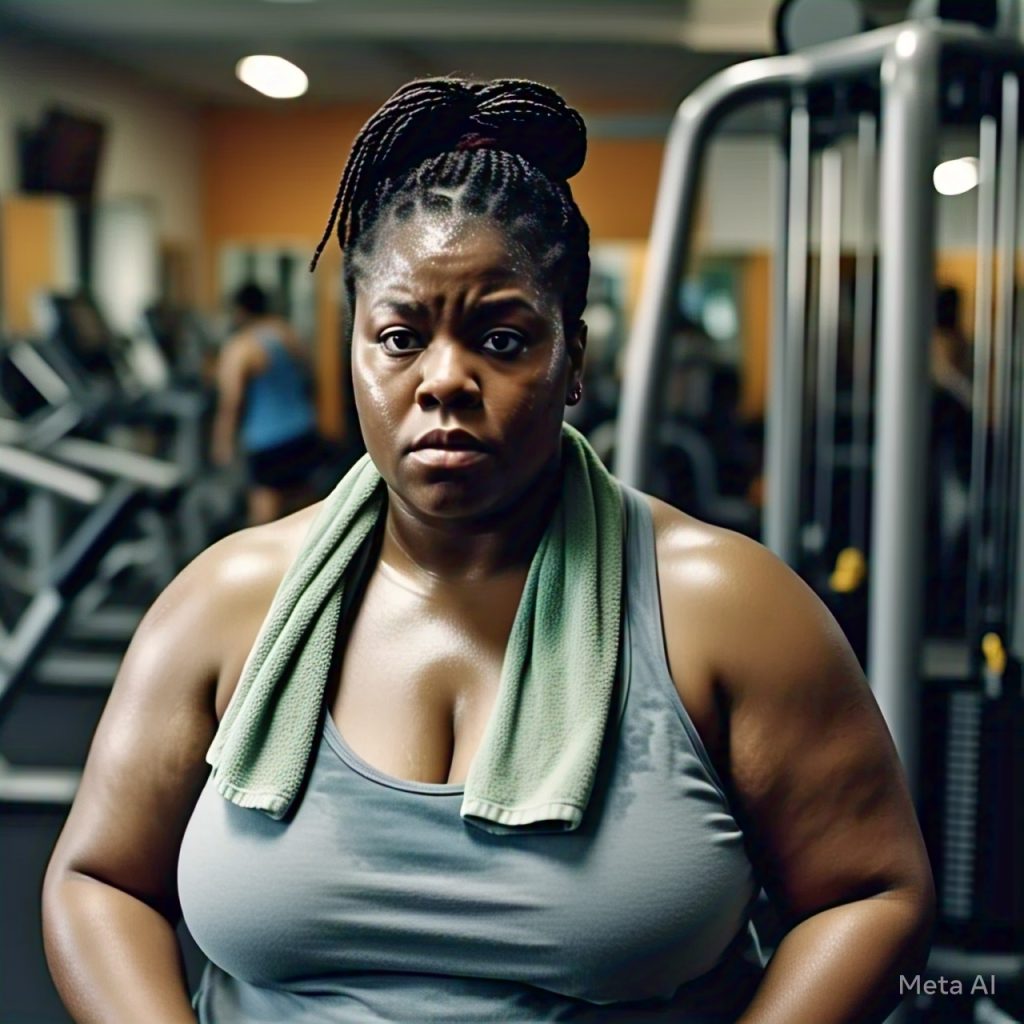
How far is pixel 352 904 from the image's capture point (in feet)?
1.91

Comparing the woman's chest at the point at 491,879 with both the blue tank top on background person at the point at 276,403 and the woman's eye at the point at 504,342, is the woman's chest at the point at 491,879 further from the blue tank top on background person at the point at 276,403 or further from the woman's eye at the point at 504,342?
the blue tank top on background person at the point at 276,403

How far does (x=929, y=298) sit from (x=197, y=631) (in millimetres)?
684

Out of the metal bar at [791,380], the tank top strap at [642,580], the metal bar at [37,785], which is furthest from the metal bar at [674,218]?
the metal bar at [37,785]

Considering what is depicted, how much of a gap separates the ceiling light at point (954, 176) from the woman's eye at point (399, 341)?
67cm

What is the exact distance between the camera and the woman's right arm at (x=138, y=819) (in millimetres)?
616

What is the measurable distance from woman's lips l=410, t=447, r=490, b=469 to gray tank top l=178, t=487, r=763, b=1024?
111 millimetres

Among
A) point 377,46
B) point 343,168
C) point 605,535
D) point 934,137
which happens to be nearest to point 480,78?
point 343,168

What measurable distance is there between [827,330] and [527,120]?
130cm

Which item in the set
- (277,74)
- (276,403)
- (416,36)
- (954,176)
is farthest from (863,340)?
(416,36)

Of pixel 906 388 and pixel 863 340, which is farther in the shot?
pixel 863 340

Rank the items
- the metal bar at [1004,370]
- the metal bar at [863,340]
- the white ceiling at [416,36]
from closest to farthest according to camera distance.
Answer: the metal bar at [1004,370]
the metal bar at [863,340]
the white ceiling at [416,36]

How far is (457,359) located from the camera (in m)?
0.55

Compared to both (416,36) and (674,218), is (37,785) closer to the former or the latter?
(674,218)

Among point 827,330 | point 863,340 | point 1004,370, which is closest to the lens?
point 1004,370
